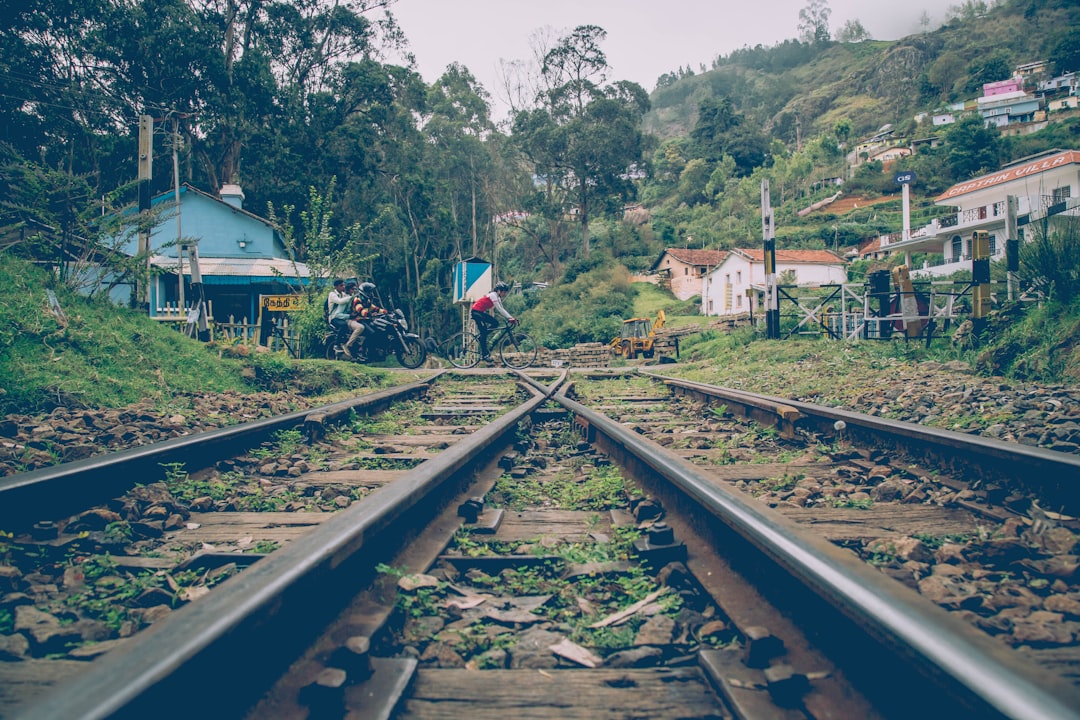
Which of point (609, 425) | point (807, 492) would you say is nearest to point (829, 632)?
point (807, 492)

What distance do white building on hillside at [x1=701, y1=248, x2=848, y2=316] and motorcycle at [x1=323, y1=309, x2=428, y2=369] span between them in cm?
3192

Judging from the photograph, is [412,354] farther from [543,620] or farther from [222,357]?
[543,620]

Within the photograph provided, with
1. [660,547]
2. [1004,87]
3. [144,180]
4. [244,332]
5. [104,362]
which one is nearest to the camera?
[660,547]

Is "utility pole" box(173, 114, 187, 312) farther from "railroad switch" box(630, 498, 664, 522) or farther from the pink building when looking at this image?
the pink building

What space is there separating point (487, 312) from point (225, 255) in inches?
680

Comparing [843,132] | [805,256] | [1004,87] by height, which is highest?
[1004,87]

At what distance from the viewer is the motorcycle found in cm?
1078

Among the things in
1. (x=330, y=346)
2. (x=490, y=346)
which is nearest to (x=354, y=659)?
(x=330, y=346)

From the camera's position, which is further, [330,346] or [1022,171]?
[1022,171]

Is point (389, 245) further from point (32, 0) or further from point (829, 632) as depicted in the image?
point (829, 632)

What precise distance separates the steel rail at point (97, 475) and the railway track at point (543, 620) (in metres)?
0.02

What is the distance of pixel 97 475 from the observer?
279cm

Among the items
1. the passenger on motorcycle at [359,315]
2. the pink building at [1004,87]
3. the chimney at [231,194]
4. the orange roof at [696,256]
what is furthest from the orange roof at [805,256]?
the pink building at [1004,87]

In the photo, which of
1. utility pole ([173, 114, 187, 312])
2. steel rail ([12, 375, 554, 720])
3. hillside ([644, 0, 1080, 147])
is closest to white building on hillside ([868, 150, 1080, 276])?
utility pole ([173, 114, 187, 312])
